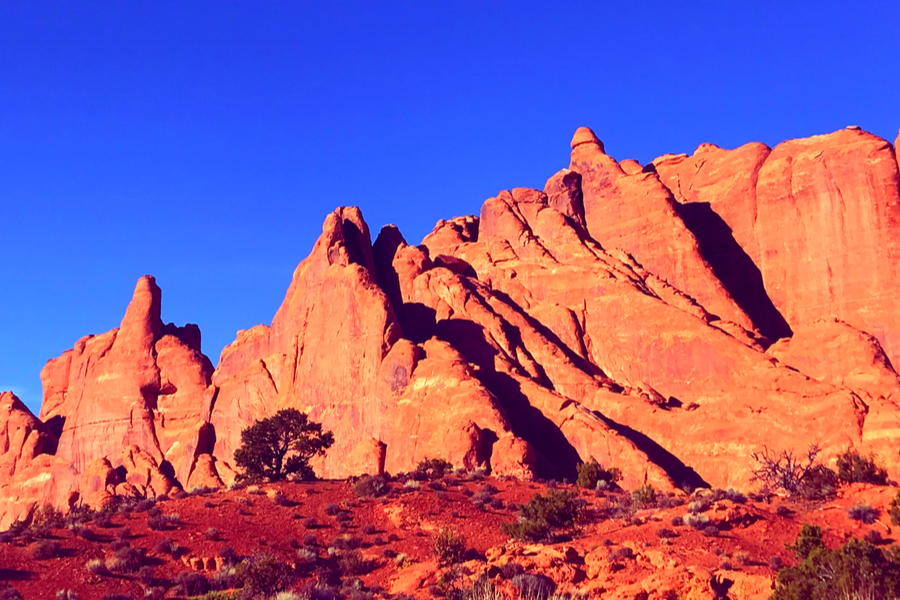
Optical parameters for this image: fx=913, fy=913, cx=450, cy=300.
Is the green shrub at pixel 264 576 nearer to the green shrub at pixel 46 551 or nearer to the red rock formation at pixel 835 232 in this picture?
the green shrub at pixel 46 551

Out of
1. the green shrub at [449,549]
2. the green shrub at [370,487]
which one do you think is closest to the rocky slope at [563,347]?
the green shrub at [370,487]

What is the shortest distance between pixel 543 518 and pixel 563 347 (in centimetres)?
4486

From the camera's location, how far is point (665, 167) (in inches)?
3676

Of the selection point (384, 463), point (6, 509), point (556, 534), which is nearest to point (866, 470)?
point (556, 534)

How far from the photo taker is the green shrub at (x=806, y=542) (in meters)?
23.2

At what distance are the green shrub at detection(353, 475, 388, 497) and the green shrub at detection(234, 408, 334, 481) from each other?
948 centimetres

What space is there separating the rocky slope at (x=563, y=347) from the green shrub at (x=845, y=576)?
1238 inches

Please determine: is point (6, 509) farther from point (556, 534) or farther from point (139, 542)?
point (556, 534)

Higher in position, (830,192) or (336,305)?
(830,192)

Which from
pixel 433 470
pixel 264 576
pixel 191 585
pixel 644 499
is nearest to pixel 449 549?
pixel 264 576

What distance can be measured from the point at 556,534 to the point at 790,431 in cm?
2990

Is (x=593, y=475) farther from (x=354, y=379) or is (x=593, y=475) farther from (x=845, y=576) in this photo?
(x=845, y=576)

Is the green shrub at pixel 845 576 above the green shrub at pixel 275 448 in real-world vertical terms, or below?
below

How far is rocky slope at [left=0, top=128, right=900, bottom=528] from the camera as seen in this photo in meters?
55.4
